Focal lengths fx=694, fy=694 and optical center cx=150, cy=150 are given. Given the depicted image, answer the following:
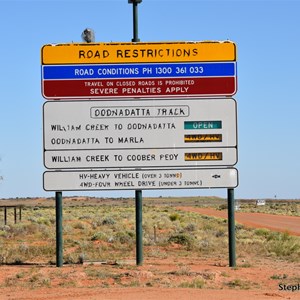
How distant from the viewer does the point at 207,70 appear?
17375 mm

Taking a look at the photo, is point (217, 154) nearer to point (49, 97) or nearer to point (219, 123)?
point (219, 123)

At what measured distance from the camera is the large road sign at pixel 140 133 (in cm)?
1722

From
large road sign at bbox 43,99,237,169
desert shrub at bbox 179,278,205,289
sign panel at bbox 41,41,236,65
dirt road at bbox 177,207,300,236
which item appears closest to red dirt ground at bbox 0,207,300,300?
desert shrub at bbox 179,278,205,289

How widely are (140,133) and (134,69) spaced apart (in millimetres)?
1606

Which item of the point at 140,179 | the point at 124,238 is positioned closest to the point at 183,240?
the point at 124,238

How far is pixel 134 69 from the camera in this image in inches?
682

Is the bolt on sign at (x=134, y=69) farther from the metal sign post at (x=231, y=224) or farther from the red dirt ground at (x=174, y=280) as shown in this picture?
the red dirt ground at (x=174, y=280)

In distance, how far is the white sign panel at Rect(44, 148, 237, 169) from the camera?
17219 mm

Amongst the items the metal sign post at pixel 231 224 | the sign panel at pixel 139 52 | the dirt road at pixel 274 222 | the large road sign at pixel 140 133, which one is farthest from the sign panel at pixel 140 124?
the dirt road at pixel 274 222

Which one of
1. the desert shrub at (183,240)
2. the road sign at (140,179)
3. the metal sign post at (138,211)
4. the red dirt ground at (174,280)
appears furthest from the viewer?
the desert shrub at (183,240)

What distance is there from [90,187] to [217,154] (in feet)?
10.7

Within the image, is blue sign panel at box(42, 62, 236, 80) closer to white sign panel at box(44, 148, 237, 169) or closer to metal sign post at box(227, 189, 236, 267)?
white sign panel at box(44, 148, 237, 169)

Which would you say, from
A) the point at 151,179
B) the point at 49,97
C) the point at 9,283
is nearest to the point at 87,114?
the point at 49,97

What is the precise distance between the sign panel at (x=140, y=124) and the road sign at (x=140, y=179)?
624 mm
